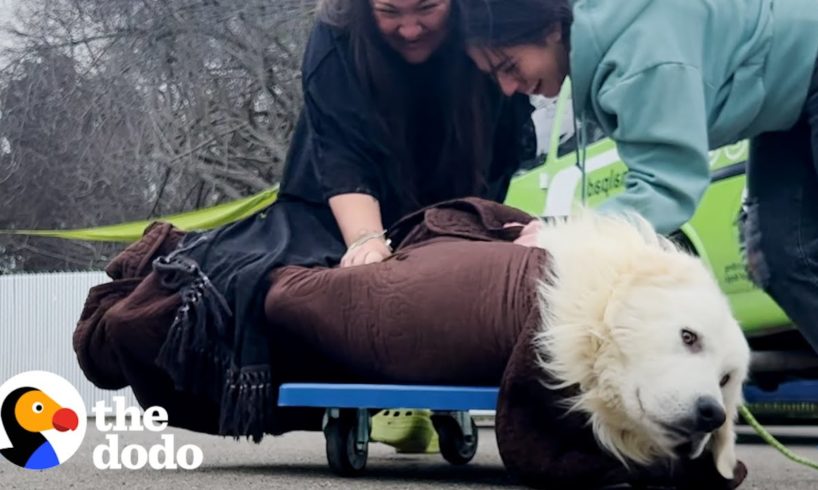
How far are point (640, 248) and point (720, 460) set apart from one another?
0.46 m

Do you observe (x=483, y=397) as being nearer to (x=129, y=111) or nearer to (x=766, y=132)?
(x=766, y=132)

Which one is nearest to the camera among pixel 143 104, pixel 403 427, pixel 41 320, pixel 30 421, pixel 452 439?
pixel 30 421

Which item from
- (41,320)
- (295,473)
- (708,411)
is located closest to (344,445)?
(295,473)

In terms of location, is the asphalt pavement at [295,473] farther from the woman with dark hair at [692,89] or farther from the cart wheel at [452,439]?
the woman with dark hair at [692,89]

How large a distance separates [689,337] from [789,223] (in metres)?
1.07

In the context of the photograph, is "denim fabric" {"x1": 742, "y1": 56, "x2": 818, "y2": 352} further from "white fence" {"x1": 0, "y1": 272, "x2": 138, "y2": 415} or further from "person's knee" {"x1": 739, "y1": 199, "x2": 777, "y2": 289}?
"white fence" {"x1": 0, "y1": 272, "x2": 138, "y2": 415}

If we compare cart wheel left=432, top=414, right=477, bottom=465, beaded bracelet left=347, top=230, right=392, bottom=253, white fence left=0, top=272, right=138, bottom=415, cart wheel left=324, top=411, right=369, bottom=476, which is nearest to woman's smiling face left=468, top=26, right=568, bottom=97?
beaded bracelet left=347, top=230, right=392, bottom=253

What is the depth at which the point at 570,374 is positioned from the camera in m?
2.63

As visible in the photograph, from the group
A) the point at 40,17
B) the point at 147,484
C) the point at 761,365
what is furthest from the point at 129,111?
the point at 147,484

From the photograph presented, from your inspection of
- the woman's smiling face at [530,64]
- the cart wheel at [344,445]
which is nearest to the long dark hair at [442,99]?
the woman's smiling face at [530,64]

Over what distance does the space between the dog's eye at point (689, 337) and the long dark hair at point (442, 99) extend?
4.18 ft

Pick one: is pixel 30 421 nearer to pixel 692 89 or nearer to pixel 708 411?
pixel 708 411

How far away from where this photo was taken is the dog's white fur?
2521 millimetres

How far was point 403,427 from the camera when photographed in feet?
14.2
